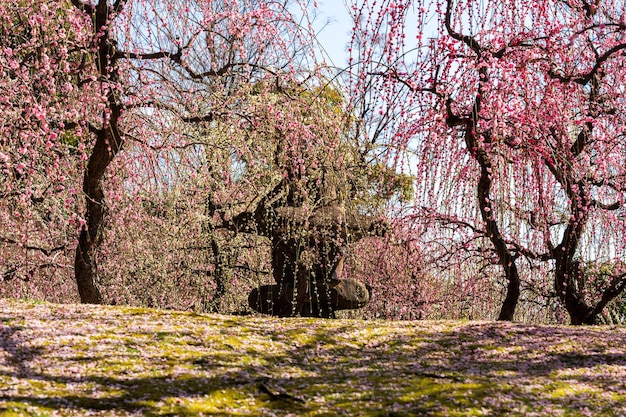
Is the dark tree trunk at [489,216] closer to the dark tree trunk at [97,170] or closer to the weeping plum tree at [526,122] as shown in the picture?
the weeping plum tree at [526,122]

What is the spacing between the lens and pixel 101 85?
5.45 metres

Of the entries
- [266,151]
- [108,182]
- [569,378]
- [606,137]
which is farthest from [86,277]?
[606,137]

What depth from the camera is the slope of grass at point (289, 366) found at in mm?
3752

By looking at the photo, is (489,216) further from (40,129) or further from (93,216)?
(40,129)

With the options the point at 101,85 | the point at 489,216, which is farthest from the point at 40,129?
the point at 489,216

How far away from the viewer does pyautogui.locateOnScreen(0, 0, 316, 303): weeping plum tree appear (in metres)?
4.68

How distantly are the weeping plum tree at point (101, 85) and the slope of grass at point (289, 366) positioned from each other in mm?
908

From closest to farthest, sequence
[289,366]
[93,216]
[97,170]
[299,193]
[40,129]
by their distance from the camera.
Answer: [40,129], [289,366], [299,193], [97,170], [93,216]

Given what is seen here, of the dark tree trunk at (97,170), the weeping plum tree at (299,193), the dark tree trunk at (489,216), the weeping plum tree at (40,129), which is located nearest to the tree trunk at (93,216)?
the dark tree trunk at (97,170)

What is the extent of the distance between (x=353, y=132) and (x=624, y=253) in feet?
10.8

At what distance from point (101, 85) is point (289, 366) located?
261cm

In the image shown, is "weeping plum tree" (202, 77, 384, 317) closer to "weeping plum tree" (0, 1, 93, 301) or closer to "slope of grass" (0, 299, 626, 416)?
"slope of grass" (0, 299, 626, 416)

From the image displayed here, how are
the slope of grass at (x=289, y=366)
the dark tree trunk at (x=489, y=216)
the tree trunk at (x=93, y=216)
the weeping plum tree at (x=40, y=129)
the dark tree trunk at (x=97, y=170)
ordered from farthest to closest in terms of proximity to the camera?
the tree trunk at (x=93, y=216), the dark tree trunk at (x=489, y=216), the dark tree trunk at (x=97, y=170), the weeping plum tree at (x=40, y=129), the slope of grass at (x=289, y=366)

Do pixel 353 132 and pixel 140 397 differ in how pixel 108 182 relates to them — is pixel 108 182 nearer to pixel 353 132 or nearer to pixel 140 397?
pixel 353 132
